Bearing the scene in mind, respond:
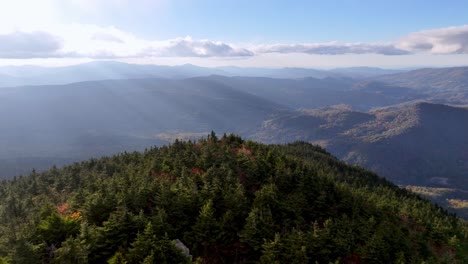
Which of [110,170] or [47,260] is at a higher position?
[47,260]

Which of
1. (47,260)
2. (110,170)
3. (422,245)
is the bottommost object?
(422,245)

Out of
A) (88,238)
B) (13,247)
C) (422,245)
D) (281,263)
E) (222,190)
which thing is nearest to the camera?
(13,247)

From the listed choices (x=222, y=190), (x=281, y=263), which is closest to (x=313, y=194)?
(x=222, y=190)

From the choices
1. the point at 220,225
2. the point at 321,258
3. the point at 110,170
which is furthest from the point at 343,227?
the point at 110,170

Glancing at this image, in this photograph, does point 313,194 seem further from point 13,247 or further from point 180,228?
point 13,247

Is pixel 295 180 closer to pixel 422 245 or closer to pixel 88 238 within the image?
pixel 422 245

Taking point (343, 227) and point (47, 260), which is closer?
point (47, 260)

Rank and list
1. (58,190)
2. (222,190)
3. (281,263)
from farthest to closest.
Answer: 1. (58,190)
2. (222,190)
3. (281,263)
